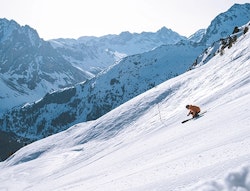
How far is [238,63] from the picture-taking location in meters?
32.5

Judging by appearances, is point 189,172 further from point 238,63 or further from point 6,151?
point 6,151

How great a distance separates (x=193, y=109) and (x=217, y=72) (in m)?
15.4

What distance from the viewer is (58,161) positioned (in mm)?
38875

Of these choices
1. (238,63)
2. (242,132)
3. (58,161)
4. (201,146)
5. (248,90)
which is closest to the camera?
(242,132)

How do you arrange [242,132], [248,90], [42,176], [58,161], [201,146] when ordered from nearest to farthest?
1. [242,132]
2. [201,146]
3. [248,90]
4. [42,176]
5. [58,161]

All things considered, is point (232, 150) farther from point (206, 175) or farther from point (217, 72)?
point (217, 72)

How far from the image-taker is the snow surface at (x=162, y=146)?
26.7 feet

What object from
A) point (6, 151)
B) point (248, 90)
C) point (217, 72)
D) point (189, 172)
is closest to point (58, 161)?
point (217, 72)

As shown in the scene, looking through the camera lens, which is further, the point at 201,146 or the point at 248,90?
the point at 248,90

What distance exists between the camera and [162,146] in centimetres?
1603

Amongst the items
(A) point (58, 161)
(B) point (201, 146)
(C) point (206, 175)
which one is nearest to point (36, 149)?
(A) point (58, 161)

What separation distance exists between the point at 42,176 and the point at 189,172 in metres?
28.9

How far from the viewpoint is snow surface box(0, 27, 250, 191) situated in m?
8.13

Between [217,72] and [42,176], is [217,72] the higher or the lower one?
the higher one
